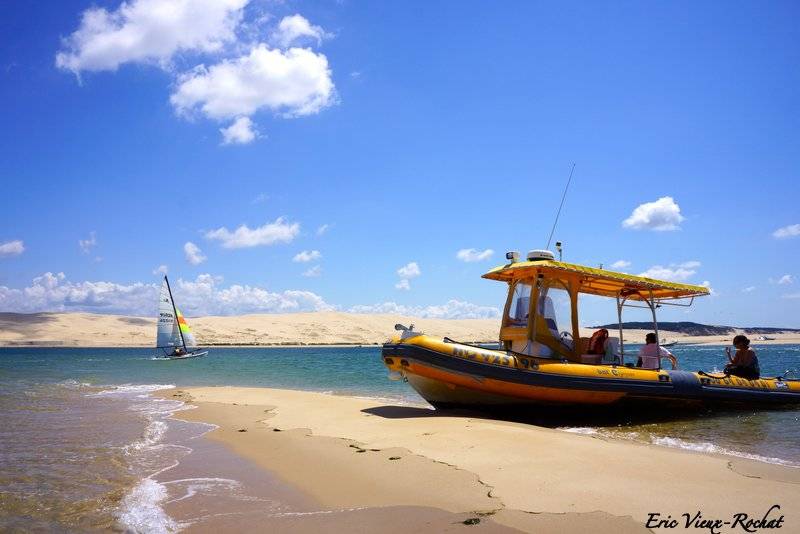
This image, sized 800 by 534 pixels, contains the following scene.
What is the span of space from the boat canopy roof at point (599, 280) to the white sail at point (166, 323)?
127 ft

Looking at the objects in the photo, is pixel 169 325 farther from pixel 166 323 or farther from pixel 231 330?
pixel 231 330

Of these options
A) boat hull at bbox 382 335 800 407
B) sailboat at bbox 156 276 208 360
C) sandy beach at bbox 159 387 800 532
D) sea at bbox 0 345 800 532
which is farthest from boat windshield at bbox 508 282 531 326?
sailboat at bbox 156 276 208 360

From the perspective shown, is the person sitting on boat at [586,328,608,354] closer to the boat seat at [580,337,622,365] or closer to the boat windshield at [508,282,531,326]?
the boat seat at [580,337,622,365]

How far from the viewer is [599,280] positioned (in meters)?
12.8

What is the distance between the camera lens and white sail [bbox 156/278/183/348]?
45.2m

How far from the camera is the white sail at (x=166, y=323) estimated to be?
148 feet

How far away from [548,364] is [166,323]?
135ft

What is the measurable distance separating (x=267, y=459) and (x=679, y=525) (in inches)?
199

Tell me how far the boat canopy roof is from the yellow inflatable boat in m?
0.02

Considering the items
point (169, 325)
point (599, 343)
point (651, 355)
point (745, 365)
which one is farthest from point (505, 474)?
point (169, 325)

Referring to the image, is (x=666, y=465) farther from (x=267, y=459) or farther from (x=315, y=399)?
(x=315, y=399)

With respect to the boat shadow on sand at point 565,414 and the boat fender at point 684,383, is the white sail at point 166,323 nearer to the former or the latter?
the boat shadow on sand at point 565,414

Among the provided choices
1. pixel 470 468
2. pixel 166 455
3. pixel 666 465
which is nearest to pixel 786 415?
pixel 666 465

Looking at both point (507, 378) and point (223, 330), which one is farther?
point (223, 330)
